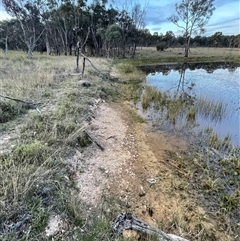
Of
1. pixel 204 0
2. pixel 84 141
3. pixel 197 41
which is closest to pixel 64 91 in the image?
pixel 84 141

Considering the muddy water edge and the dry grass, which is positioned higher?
the dry grass

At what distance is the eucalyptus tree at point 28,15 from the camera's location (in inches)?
836

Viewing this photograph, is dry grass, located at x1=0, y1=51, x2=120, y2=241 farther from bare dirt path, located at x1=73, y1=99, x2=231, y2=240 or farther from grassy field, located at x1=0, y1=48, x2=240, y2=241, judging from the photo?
bare dirt path, located at x1=73, y1=99, x2=231, y2=240

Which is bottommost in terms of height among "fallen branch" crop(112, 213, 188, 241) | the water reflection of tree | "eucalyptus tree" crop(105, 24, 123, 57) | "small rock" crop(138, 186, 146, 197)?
"small rock" crop(138, 186, 146, 197)

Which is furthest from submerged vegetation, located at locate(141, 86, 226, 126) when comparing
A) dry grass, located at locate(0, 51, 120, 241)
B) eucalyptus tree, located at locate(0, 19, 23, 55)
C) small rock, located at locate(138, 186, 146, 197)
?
eucalyptus tree, located at locate(0, 19, 23, 55)

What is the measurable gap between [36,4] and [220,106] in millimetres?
26587

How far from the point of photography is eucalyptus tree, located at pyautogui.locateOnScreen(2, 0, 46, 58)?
2123 centimetres

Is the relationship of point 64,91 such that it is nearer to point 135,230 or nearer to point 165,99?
point 165,99

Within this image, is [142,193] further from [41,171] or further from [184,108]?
[184,108]

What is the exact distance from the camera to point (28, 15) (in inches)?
944

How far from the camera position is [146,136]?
6.02 meters

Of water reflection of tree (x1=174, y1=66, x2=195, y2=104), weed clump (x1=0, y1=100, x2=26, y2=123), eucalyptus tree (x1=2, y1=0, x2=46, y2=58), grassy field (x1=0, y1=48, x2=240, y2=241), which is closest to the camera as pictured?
grassy field (x1=0, y1=48, x2=240, y2=241)

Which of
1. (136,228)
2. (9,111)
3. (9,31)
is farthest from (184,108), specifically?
(9,31)

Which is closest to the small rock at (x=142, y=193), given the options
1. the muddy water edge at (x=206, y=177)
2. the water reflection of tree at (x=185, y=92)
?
the muddy water edge at (x=206, y=177)
